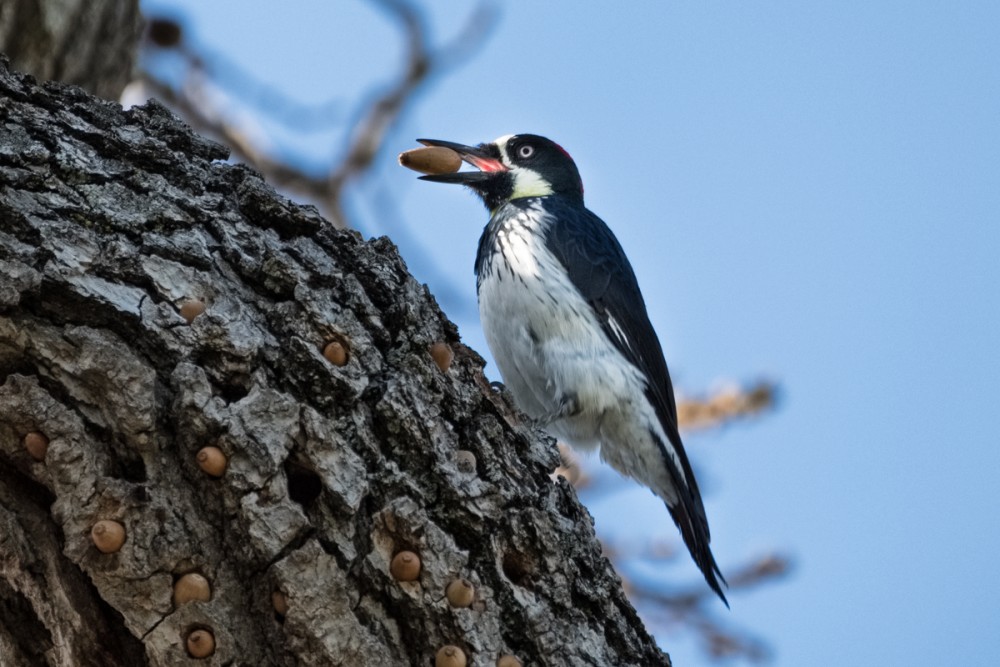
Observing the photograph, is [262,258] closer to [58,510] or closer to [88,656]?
[58,510]

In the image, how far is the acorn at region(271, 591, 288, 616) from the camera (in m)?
2.16

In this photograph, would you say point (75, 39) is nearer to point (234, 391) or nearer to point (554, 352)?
point (554, 352)

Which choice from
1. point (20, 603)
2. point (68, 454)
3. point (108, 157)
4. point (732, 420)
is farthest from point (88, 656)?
point (732, 420)

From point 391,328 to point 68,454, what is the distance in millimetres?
705

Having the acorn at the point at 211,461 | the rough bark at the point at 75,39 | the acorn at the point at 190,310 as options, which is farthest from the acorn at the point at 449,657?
the rough bark at the point at 75,39

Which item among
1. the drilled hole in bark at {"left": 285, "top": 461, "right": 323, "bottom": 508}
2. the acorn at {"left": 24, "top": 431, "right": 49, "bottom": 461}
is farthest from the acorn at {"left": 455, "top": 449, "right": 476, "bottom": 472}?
the acorn at {"left": 24, "top": 431, "right": 49, "bottom": 461}

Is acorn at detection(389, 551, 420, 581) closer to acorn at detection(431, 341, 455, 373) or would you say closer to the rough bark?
acorn at detection(431, 341, 455, 373)

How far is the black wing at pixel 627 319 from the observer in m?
4.33

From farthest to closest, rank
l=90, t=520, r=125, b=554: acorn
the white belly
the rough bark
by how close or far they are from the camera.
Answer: the white belly, the rough bark, l=90, t=520, r=125, b=554: acorn

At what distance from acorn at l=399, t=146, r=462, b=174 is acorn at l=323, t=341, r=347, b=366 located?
2.32m

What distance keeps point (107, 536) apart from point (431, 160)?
2983mm

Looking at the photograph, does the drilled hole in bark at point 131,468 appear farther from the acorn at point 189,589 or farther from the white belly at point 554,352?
the white belly at point 554,352

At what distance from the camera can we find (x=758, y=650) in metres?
6.23

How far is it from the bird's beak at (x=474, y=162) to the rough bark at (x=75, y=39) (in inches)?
53.6
